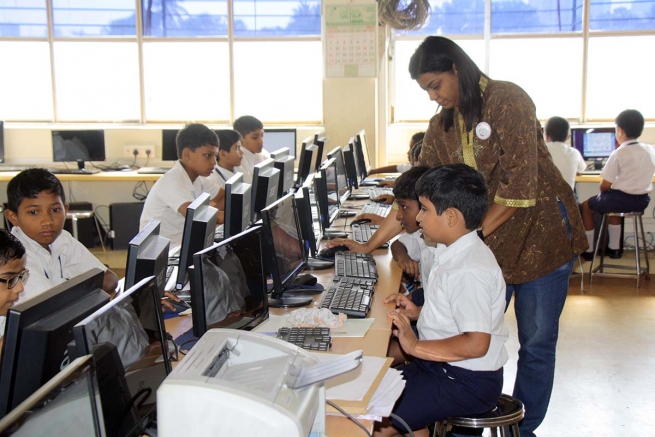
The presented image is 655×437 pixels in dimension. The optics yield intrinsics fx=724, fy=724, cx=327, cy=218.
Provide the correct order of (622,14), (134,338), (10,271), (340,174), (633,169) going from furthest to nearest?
(622,14) → (633,169) → (340,174) → (10,271) → (134,338)

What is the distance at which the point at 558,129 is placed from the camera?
18.8 ft

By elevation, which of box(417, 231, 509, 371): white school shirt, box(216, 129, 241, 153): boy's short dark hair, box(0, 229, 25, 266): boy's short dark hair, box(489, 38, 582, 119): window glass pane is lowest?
box(417, 231, 509, 371): white school shirt

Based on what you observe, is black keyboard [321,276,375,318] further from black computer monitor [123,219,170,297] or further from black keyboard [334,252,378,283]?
black computer monitor [123,219,170,297]

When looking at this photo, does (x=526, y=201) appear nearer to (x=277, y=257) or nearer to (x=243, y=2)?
(x=277, y=257)

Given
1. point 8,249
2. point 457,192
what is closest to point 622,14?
point 457,192

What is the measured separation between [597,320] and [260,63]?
4.04 meters

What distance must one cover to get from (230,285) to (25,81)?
19.6 ft

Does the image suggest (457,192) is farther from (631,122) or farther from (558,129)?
(631,122)

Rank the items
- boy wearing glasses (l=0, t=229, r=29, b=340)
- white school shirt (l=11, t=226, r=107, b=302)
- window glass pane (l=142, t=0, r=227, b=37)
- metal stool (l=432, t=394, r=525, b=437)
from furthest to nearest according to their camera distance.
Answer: window glass pane (l=142, t=0, r=227, b=37) → white school shirt (l=11, t=226, r=107, b=302) → metal stool (l=432, t=394, r=525, b=437) → boy wearing glasses (l=0, t=229, r=29, b=340)

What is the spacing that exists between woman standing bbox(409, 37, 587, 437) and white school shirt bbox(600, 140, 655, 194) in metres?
3.32

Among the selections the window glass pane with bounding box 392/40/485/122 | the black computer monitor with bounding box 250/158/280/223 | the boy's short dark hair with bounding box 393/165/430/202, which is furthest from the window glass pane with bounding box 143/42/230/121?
the boy's short dark hair with bounding box 393/165/430/202

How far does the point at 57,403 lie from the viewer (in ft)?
3.31

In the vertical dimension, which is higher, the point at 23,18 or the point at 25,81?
the point at 23,18

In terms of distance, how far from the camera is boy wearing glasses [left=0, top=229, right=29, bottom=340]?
5.80 ft
